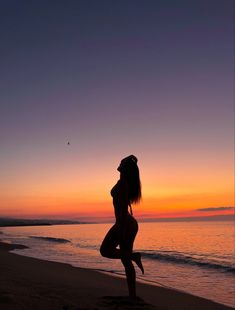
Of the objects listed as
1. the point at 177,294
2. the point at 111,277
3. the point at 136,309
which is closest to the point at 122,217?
the point at 136,309

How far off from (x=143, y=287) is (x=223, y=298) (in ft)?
6.35

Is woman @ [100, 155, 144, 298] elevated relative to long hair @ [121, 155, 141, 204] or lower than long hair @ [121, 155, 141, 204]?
lower

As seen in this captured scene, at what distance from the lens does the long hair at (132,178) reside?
19.9 feet

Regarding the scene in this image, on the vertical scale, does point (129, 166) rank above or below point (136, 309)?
above

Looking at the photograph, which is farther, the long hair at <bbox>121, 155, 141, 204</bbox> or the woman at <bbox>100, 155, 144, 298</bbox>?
the long hair at <bbox>121, 155, 141, 204</bbox>

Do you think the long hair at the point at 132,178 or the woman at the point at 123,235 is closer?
the woman at the point at 123,235

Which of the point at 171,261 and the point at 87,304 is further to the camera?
the point at 171,261

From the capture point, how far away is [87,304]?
19.0 feet

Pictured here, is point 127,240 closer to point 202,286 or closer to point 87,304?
point 87,304

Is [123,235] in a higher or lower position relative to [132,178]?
lower

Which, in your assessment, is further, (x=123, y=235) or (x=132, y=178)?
(x=132, y=178)

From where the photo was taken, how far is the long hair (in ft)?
19.9

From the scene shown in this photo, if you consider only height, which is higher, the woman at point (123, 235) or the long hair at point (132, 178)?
the long hair at point (132, 178)

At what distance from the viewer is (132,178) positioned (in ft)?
19.9
